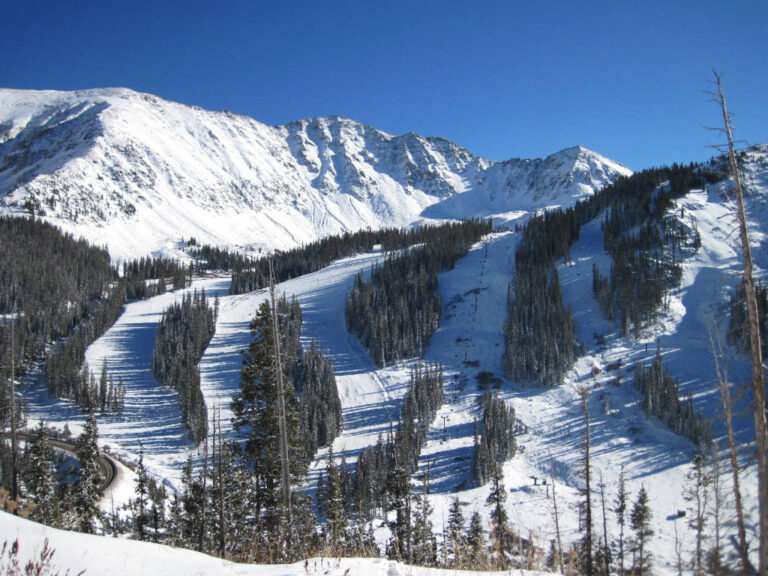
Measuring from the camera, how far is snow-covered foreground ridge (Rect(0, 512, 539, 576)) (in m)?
7.28

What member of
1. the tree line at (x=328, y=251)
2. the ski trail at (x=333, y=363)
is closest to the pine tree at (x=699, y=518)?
the ski trail at (x=333, y=363)

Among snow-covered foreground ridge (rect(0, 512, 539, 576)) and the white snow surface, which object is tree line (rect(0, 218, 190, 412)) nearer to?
the white snow surface

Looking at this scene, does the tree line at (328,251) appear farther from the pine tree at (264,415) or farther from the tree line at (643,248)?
the pine tree at (264,415)

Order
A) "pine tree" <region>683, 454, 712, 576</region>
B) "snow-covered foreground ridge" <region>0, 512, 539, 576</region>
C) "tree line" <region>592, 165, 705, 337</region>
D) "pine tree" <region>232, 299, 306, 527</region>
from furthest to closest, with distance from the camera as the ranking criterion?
1. "tree line" <region>592, 165, 705, 337</region>
2. "pine tree" <region>232, 299, 306, 527</region>
3. "pine tree" <region>683, 454, 712, 576</region>
4. "snow-covered foreground ridge" <region>0, 512, 539, 576</region>

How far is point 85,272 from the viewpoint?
161 meters

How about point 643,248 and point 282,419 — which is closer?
point 282,419

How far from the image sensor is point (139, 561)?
7.53m

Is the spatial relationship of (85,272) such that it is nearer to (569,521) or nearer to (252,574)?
(569,521)

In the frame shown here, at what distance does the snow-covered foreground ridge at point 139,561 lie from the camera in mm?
7281

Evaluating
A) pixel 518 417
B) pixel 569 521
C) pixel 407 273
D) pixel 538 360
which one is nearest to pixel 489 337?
pixel 538 360

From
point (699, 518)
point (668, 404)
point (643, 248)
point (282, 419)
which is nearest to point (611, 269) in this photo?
point (643, 248)

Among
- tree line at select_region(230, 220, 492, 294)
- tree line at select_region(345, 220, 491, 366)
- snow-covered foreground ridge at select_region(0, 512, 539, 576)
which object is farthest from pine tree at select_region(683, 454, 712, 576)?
tree line at select_region(230, 220, 492, 294)

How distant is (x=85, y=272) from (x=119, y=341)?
→ 59.2m

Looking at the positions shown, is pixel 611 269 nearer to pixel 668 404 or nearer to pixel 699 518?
pixel 668 404
